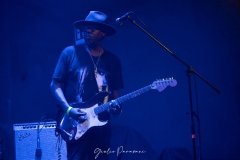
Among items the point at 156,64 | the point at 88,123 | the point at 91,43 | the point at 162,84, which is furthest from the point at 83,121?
the point at 156,64

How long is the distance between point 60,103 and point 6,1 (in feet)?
7.10

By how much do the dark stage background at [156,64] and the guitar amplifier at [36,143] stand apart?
0.57 metres

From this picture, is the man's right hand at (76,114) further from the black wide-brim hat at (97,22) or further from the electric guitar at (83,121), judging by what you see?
the black wide-brim hat at (97,22)

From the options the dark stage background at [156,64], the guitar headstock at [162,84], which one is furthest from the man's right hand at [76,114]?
Answer: the dark stage background at [156,64]

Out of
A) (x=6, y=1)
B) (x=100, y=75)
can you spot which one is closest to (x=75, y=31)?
(x=6, y=1)

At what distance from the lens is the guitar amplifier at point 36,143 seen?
2.70 meters

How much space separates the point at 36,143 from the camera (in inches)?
107

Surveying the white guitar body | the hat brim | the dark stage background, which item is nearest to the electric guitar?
the white guitar body

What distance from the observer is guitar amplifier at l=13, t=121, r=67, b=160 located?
106 inches

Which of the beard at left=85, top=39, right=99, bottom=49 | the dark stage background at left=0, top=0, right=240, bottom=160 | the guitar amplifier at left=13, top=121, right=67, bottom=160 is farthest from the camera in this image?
the dark stage background at left=0, top=0, right=240, bottom=160

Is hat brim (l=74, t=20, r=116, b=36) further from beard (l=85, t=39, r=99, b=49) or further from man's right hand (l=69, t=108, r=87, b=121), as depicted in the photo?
man's right hand (l=69, t=108, r=87, b=121)

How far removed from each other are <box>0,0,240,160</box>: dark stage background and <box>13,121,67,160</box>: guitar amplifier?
1.88 feet

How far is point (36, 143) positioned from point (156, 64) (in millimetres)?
1918

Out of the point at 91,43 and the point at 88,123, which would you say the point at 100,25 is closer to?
the point at 91,43
